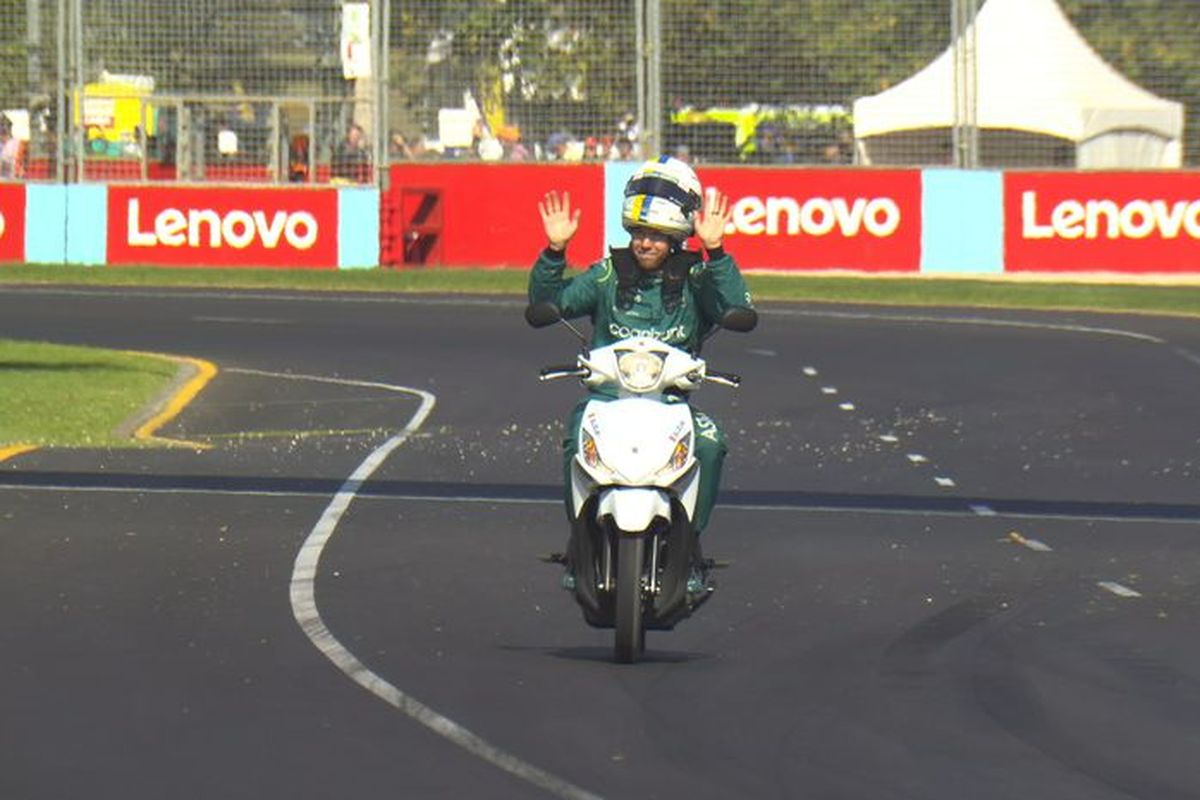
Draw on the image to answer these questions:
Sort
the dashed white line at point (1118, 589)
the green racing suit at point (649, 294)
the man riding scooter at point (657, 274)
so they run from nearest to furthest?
the man riding scooter at point (657, 274), the green racing suit at point (649, 294), the dashed white line at point (1118, 589)

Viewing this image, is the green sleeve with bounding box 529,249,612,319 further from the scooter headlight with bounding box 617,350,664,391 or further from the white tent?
the white tent

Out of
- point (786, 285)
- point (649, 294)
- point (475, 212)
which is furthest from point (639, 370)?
point (475, 212)

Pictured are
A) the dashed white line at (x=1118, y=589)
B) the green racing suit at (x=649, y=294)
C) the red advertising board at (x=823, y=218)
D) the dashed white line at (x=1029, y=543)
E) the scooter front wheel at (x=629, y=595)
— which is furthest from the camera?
the red advertising board at (x=823, y=218)

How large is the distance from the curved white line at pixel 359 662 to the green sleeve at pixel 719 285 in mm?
1893

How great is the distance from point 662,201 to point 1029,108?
3136cm

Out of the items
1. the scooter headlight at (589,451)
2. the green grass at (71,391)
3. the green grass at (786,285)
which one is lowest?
the green grass at (71,391)

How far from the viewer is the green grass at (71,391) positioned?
66.6 ft

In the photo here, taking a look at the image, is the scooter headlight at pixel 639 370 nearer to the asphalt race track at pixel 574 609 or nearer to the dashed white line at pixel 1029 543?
the asphalt race track at pixel 574 609

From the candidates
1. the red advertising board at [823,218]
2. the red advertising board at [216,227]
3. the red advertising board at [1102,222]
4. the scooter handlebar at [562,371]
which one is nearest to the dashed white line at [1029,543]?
the scooter handlebar at [562,371]

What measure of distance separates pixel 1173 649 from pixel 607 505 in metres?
2.21

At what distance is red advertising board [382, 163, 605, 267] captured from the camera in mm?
40375

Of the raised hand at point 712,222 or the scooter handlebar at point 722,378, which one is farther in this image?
the raised hand at point 712,222

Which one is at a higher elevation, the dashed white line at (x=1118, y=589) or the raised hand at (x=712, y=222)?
the raised hand at (x=712, y=222)

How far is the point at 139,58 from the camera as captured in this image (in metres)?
41.5
